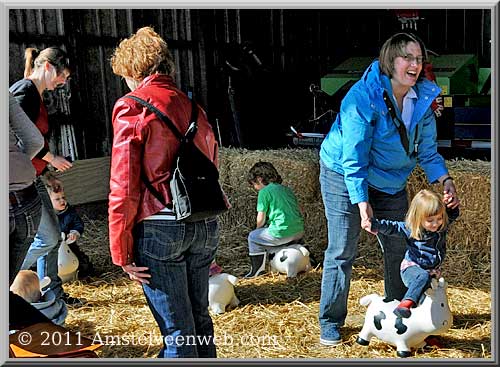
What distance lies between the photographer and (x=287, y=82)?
21.3 feet

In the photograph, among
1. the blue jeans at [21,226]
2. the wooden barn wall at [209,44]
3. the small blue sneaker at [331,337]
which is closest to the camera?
the blue jeans at [21,226]

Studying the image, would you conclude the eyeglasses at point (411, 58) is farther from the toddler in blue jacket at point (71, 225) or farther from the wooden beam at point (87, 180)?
the wooden beam at point (87, 180)

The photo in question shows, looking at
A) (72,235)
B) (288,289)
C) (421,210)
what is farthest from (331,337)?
(72,235)

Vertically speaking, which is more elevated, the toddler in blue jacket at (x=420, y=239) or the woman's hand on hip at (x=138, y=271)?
the woman's hand on hip at (x=138, y=271)

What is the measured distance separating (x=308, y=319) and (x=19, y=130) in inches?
72.5

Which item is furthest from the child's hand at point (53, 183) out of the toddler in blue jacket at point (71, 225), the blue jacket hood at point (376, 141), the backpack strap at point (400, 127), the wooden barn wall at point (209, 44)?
the backpack strap at point (400, 127)

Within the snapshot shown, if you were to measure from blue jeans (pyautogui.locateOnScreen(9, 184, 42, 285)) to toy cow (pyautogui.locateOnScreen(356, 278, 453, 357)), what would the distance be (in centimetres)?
166

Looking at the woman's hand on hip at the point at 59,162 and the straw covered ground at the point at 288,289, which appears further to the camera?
the straw covered ground at the point at 288,289

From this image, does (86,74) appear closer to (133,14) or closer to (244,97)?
(133,14)

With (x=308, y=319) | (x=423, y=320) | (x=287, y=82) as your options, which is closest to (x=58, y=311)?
(x=308, y=319)

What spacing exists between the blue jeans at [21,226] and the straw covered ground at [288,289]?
585 mm

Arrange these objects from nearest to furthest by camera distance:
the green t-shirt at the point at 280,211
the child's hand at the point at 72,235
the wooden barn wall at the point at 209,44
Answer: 1. the child's hand at the point at 72,235
2. the green t-shirt at the point at 280,211
3. the wooden barn wall at the point at 209,44

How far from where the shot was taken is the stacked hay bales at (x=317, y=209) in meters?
5.14

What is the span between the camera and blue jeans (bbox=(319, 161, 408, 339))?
157 inches
